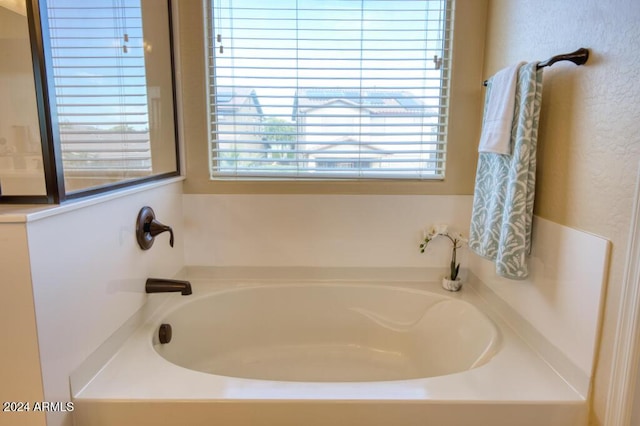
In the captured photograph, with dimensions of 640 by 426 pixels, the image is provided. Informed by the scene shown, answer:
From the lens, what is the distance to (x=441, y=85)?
200cm

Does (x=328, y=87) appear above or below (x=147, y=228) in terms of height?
above

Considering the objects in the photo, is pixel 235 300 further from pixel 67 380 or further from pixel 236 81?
pixel 236 81

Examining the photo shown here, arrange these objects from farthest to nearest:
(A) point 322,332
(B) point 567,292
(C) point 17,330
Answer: (A) point 322,332 → (B) point 567,292 → (C) point 17,330

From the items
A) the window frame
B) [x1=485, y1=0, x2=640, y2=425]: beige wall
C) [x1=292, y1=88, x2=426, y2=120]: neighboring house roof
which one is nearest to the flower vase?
[x1=485, y1=0, x2=640, y2=425]: beige wall

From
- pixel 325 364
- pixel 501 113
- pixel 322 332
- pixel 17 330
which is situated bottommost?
pixel 325 364

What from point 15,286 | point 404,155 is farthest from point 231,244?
point 15,286

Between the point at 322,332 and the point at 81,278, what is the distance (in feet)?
4.16

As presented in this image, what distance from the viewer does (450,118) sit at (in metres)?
2.01

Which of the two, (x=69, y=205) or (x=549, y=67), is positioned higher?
(x=549, y=67)

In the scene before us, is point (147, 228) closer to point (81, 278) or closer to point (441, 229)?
point (81, 278)

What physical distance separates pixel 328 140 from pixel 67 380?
1488 millimetres

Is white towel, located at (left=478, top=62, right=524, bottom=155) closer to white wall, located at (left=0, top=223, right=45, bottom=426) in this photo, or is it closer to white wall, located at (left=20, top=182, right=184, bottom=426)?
white wall, located at (left=20, top=182, right=184, bottom=426)

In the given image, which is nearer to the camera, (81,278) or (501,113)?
(81,278)

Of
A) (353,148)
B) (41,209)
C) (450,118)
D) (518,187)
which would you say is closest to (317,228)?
(353,148)
